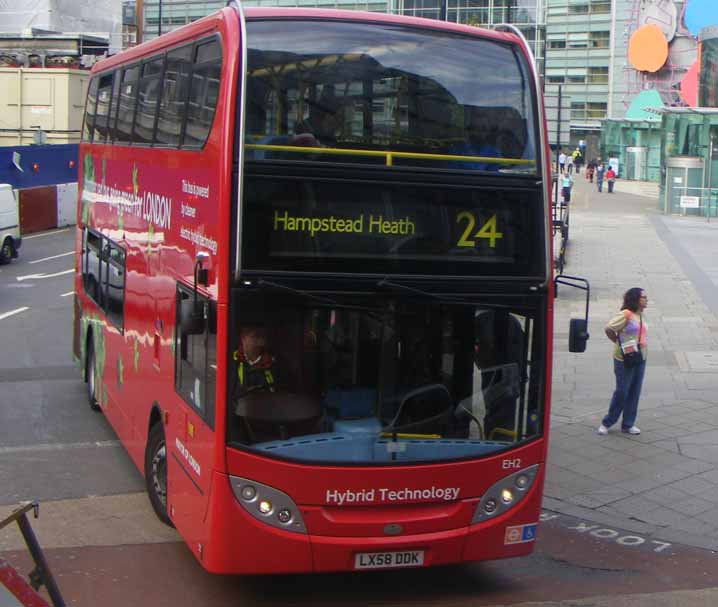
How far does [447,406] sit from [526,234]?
1251 mm

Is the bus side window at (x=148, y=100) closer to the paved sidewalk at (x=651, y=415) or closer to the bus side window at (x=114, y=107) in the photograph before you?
the bus side window at (x=114, y=107)

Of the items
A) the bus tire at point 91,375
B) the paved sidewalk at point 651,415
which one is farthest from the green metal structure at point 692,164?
the bus tire at point 91,375

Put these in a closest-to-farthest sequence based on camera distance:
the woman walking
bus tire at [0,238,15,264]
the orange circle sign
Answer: the woman walking, bus tire at [0,238,15,264], the orange circle sign

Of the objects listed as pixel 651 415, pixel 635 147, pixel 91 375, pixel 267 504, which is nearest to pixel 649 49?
pixel 635 147

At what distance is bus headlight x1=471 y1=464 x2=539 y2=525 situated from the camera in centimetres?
730

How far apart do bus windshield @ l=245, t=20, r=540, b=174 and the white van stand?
22.7 metres

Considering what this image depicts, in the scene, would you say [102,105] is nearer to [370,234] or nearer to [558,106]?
[370,234]

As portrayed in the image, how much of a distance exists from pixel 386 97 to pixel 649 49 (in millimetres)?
71528

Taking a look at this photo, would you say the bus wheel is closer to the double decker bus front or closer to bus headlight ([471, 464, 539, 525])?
the double decker bus front

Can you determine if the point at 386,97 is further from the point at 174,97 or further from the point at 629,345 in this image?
the point at 629,345

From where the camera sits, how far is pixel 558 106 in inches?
869

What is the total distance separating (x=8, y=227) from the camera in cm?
2858

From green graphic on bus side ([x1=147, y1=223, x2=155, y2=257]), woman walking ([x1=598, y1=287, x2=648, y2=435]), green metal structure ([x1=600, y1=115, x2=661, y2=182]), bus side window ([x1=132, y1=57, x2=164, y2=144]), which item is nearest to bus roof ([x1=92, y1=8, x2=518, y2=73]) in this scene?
bus side window ([x1=132, y1=57, x2=164, y2=144])

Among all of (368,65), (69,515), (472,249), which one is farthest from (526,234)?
(69,515)
